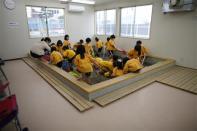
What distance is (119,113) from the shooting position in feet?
7.82

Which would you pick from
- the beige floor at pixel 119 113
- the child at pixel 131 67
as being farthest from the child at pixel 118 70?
the beige floor at pixel 119 113

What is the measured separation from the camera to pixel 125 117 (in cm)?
229

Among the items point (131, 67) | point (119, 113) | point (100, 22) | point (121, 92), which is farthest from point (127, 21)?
point (119, 113)

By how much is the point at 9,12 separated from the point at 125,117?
6.08m

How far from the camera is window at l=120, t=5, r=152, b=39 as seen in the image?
5.67 m

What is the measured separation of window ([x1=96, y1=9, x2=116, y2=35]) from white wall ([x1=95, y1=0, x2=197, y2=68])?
62.9 inches

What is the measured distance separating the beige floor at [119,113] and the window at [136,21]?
10.8 ft

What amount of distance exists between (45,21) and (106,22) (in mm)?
3099

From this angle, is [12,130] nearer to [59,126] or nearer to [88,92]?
[59,126]

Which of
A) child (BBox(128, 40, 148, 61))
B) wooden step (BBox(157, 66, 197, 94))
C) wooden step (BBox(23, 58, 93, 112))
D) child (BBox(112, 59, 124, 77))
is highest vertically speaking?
child (BBox(128, 40, 148, 61))

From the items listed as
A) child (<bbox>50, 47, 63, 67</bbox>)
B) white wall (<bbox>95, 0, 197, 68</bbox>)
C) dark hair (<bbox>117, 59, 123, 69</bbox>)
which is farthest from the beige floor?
white wall (<bbox>95, 0, 197, 68</bbox>)

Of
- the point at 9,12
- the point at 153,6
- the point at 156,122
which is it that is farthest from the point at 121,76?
the point at 9,12

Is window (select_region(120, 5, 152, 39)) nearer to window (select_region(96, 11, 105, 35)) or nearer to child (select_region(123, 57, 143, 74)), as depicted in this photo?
window (select_region(96, 11, 105, 35))

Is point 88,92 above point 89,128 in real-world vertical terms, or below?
above
